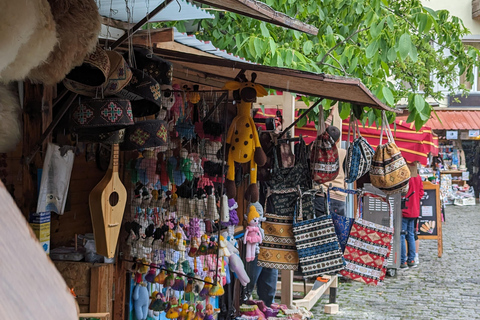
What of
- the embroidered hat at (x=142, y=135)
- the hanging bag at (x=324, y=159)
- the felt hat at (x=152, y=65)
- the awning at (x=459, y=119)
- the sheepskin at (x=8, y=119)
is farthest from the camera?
the awning at (x=459, y=119)

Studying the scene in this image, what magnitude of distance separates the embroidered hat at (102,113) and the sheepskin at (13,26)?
1195 mm

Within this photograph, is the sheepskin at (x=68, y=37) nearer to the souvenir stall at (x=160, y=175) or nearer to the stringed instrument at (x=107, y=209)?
the souvenir stall at (x=160, y=175)

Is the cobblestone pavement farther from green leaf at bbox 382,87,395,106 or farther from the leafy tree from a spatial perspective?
green leaf at bbox 382,87,395,106

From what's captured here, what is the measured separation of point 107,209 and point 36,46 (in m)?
1.69

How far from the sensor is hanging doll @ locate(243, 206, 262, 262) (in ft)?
16.4

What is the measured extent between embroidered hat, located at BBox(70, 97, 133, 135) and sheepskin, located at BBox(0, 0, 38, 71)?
1.19 meters

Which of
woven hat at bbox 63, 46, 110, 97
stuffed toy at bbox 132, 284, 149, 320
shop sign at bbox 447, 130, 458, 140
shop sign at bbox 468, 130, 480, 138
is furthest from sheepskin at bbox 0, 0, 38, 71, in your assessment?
shop sign at bbox 468, 130, 480, 138

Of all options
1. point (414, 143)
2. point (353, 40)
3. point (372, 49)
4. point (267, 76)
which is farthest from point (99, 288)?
point (414, 143)

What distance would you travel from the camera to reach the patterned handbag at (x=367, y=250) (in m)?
4.96

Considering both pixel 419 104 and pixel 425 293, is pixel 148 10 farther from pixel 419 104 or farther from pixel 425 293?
pixel 425 293

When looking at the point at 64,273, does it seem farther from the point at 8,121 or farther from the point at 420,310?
the point at 420,310

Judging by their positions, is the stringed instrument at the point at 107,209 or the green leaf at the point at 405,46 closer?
the stringed instrument at the point at 107,209

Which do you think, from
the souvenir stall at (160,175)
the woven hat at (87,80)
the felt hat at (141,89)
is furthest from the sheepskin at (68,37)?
the felt hat at (141,89)

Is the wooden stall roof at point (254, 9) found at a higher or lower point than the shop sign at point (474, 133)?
lower
